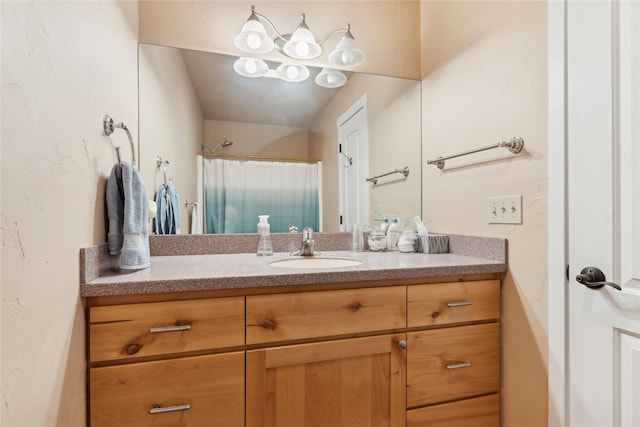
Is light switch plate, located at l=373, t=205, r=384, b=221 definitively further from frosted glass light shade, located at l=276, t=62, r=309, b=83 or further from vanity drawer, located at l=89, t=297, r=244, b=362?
vanity drawer, located at l=89, t=297, r=244, b=362

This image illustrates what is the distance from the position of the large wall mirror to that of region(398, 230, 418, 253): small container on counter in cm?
25

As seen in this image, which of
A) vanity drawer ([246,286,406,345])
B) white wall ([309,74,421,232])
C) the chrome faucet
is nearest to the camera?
vanity drawer ([246,286,406,345])

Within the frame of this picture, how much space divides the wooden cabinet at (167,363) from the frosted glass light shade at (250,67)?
46.0 inches

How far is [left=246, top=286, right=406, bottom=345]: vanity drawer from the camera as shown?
39.2 inches

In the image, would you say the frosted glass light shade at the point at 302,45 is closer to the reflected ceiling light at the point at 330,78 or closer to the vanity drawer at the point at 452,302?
the reflected ceiling light at the point at 330,78

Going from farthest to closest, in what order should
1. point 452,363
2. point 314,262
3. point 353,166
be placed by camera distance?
point 353,166 → point 314,262 → point 452,363

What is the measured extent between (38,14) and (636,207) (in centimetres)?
149

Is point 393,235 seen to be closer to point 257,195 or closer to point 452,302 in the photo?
point 452,302

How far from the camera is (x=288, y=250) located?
1.63m

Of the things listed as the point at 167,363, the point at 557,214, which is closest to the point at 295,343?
the point at 167,363

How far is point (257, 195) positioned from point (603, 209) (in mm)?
1335

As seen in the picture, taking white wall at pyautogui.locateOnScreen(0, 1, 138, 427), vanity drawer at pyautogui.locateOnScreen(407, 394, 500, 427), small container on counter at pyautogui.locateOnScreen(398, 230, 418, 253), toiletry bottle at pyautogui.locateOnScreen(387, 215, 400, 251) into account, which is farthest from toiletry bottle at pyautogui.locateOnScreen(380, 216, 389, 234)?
white wall at pyautogui.locateOnScreen(0, 1, 138, 427)

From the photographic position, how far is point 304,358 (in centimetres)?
103

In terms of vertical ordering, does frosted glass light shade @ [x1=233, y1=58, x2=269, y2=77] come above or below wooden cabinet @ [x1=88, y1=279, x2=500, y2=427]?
above
